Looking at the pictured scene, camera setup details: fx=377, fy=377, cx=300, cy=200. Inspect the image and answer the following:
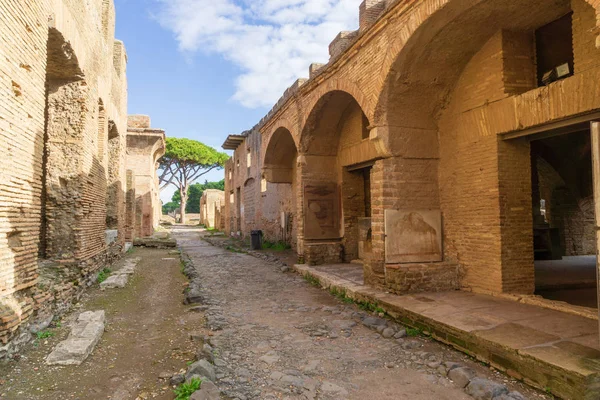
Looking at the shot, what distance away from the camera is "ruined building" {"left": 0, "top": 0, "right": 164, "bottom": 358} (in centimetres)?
411

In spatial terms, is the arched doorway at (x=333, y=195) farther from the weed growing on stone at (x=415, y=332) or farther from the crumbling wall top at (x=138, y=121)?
the crumbling wall top at (x=138, y=121)

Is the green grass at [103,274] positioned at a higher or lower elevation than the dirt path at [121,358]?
higher

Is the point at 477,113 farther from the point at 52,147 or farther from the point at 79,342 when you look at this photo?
the point at 52,147

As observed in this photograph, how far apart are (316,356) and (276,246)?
993 cm

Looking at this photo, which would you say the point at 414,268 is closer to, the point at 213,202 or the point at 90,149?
the point at 90,149

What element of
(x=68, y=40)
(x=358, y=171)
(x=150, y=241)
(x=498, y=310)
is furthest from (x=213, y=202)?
(x=498, y=310)

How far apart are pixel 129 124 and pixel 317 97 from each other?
1522 cm

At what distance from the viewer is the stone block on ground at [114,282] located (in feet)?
24.6

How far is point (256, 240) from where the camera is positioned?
48.0 ft

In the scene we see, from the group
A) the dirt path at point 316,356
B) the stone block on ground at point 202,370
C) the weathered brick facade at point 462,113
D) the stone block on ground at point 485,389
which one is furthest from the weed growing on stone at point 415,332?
the stone block on ground at point 202,370

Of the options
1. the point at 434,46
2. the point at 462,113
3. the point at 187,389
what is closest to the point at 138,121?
the point at 434,46

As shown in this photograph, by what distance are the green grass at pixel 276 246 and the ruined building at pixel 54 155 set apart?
17.3ft

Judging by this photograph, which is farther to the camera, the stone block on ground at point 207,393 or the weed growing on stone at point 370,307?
the weed growing on stone at point 370,307

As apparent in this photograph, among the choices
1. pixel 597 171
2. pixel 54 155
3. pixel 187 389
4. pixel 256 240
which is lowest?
pixel 187 389
